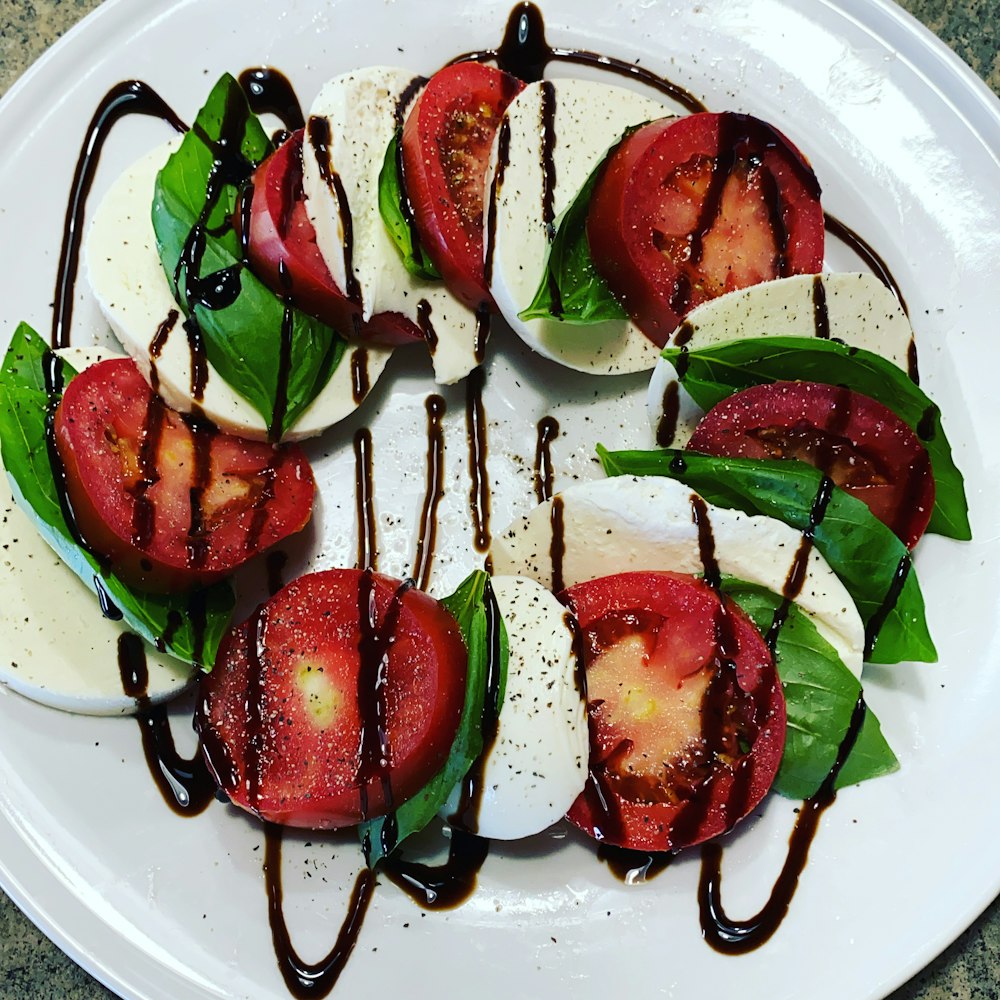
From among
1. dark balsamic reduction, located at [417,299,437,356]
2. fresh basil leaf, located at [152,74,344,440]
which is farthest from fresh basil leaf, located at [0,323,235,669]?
dark balsamic reduction, located at [417,299,437,356]

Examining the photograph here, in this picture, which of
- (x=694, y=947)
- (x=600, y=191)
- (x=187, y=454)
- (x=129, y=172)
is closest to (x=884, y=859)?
(x=694, y=947)

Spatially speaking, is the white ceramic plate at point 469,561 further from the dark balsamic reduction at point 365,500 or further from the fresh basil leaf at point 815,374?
the fresh basil leaf at point 815,374

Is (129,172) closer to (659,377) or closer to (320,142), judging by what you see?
(320,142)

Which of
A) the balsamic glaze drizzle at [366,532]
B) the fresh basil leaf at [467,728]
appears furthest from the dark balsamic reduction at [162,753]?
the fresh basil leaf at [467,728]

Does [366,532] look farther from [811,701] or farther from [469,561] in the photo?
[811,701]

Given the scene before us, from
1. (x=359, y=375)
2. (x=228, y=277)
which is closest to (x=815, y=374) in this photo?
(x=359, y=375)

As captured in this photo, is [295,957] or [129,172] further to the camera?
[129,172]

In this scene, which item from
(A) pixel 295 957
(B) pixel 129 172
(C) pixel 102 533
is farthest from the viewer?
(B) pixel 129 172
